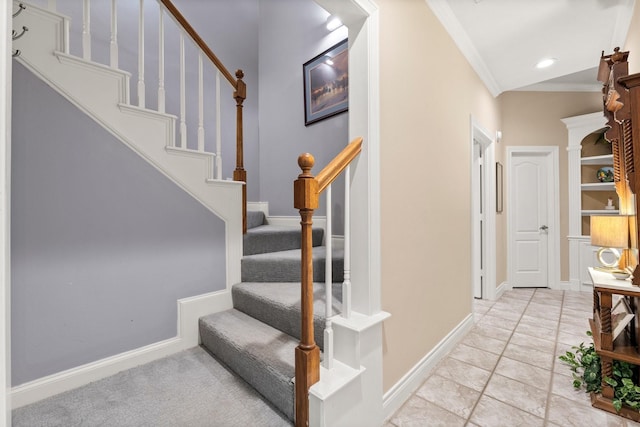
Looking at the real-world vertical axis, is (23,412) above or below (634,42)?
below

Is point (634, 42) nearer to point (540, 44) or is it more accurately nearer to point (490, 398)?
point (540, 44)

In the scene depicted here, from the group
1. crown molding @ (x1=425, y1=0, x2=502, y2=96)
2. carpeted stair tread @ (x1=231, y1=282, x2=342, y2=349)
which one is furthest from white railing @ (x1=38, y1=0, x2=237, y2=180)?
crown molding @ (x1=425, y1=0, x2=502, y2=96)

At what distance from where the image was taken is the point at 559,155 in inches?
157

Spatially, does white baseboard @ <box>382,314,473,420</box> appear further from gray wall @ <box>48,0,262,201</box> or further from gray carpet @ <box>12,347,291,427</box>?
gray wall @ <box>48,0,262,201</box>

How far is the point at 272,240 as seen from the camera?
96.7 inches

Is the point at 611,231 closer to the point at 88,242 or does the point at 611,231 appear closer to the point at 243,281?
the point at 243,281

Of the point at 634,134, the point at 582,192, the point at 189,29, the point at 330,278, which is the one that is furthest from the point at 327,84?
the point at 582,192

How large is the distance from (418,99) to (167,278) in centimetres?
201

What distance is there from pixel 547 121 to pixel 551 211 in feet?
4.17

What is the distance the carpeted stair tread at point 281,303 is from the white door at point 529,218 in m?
3.47

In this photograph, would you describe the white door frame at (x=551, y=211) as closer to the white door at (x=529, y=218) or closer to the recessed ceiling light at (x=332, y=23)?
the white door at (x=529, y=218)

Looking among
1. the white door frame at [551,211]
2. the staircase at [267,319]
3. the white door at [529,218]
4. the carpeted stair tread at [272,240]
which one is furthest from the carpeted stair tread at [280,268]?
the white door at [529,218]

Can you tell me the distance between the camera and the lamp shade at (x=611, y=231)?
1.72m

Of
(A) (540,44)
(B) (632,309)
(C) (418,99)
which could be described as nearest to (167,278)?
(C) (418,99)
